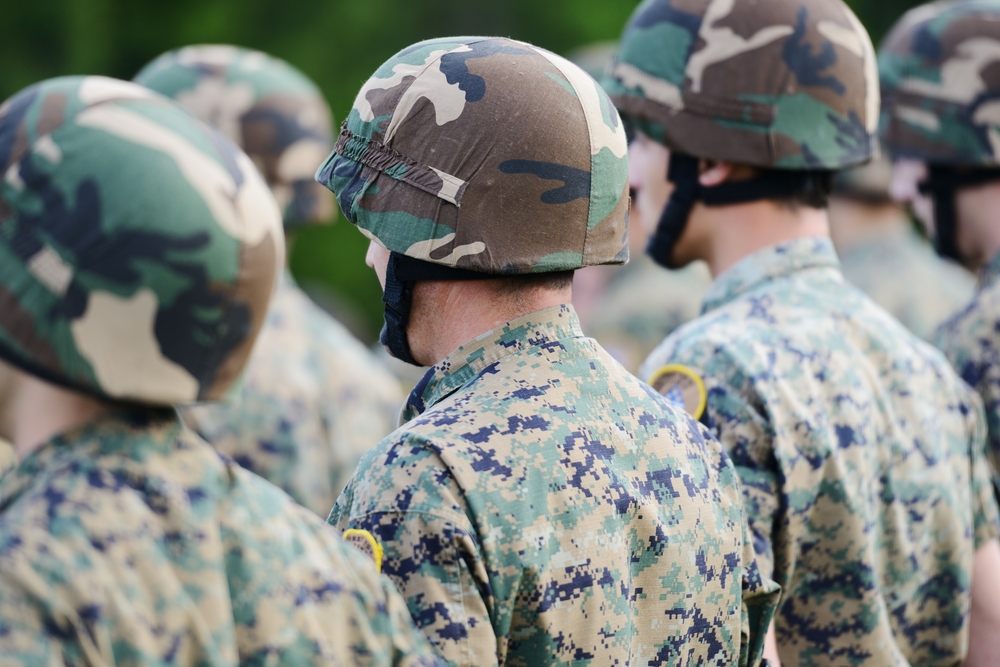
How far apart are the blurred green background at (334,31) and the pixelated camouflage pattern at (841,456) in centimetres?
938

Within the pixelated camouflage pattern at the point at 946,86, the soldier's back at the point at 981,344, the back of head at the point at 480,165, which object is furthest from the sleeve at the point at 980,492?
the back of head at the point at 480,165

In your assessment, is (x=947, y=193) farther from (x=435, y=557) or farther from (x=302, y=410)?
(x=435, y=557)

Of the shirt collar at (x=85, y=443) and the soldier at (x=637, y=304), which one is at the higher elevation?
the shirt collar at (x=85, y=443)

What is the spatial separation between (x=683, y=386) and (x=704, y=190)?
0.69m

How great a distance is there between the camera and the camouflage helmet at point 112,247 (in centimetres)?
160

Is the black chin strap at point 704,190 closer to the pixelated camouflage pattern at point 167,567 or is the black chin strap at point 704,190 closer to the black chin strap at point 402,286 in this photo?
the black chin strap at point 402,286

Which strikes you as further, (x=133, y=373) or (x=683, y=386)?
(x=683, y=386)

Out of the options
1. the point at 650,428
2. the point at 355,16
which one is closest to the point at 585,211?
the point at 650,428

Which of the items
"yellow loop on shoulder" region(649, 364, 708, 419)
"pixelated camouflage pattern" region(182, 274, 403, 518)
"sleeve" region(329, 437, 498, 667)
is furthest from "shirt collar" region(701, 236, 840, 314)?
"pixelated camouflage pattern" region(182, 274, 403, 518)

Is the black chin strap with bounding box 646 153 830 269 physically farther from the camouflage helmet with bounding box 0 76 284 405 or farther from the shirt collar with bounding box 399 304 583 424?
the camouflage helmet with bounding box 0 76 284 405

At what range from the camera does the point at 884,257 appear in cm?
720

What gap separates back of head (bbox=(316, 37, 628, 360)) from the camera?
2.30 m

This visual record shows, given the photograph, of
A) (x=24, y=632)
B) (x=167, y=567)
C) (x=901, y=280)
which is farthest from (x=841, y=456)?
(x=901, y=280)

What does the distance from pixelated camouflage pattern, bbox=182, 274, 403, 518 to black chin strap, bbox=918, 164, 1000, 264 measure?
229 cm
